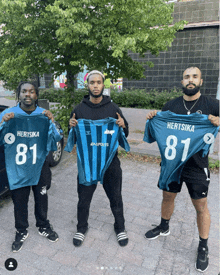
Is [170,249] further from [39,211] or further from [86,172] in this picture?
[39,211]

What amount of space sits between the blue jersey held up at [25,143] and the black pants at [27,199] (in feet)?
0.30

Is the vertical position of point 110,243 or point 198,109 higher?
point 198,109

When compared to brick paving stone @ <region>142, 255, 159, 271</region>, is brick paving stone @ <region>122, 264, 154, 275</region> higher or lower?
lower

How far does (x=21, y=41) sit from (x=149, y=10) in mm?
3720

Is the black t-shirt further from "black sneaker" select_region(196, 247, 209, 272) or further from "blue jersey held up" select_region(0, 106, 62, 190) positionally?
"blue jersey held up" select_region(0, 106, 62, 190)

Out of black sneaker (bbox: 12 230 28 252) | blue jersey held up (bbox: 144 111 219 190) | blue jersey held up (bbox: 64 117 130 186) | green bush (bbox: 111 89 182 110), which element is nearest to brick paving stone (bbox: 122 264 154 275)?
blue jersey held up (bbox: 144 111 219 190)

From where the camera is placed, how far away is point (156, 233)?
3.38 meters

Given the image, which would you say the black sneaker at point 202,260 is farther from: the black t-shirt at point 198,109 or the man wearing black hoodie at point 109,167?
the black t-shirt at point 198,109

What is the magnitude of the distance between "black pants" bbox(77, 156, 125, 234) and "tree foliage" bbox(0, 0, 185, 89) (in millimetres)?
3680

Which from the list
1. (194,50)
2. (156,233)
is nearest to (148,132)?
(156,233)

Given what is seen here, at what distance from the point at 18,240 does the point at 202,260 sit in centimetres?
242

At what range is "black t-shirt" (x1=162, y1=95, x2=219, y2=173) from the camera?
106 inches

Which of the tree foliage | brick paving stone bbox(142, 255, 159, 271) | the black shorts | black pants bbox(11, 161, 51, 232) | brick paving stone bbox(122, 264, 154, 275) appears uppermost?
the tree foliage

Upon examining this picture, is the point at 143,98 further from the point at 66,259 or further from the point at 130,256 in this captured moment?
the point at 66,259
